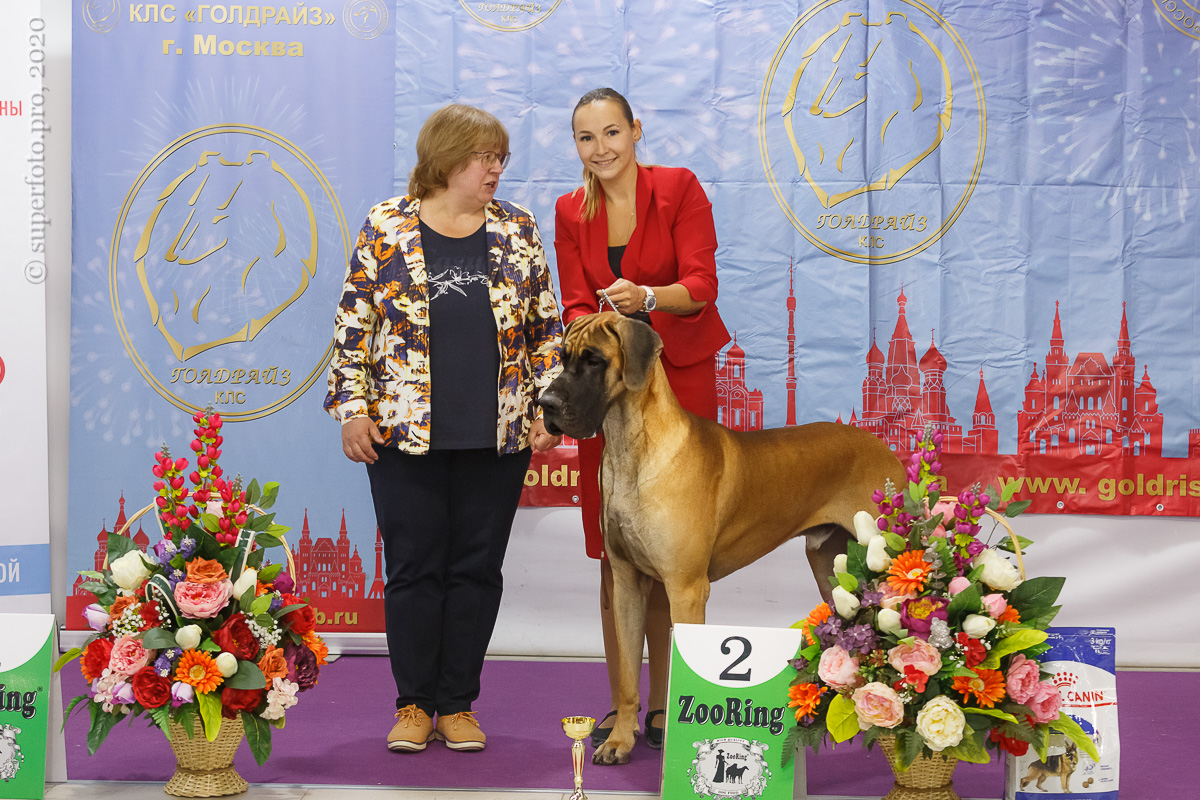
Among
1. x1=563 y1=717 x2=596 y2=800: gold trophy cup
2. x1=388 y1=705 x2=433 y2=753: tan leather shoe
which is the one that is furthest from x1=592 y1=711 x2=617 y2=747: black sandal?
x1=563 y1=717 x2=596 y2=800: gold trophy cup

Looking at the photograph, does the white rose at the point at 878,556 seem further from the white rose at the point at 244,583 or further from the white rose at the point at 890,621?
the white rose at the point at 244,583

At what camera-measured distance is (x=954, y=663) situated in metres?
2.30

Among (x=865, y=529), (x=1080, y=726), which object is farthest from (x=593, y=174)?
(x=1080, y=726)

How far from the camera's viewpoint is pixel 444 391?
306 cm

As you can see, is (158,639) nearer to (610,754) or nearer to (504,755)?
(504,755)

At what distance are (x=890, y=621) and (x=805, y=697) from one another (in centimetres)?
29

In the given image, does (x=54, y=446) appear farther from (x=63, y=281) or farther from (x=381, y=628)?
(x=381, y=628)

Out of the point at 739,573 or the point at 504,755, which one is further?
the point at 739,573

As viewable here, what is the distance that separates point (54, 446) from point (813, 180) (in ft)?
12.0

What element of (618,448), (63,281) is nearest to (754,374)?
(618,448)

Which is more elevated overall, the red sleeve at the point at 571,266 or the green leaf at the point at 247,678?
Result: the red sleeve at the point at 571,266

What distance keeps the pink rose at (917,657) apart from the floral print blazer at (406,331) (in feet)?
4.20

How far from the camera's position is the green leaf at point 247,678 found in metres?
2.56

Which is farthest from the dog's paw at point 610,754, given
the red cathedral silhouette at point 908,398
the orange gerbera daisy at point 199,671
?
the red cathedral silhouette at point 908,398
